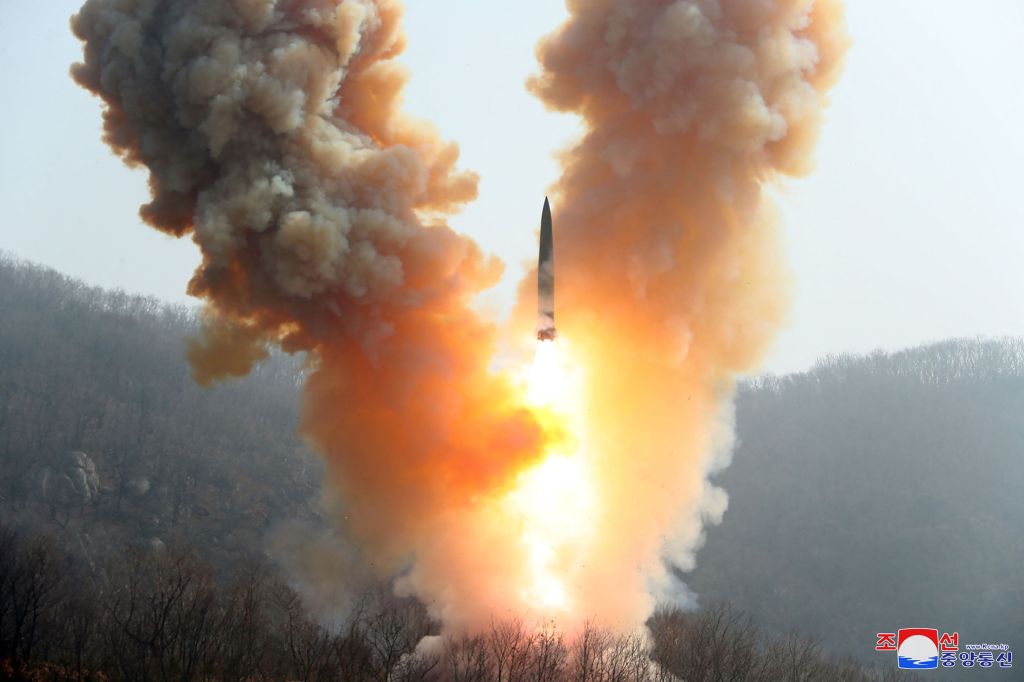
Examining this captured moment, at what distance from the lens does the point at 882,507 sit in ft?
283

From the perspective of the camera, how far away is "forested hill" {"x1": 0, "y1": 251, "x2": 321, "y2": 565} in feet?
236

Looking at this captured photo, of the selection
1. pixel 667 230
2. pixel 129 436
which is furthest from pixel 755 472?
pixel 667 230

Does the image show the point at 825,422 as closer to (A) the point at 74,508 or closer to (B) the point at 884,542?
(B) the point at 884,542

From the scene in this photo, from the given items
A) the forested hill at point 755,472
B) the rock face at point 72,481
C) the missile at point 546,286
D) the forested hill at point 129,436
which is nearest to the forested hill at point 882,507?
the forested hill at point 755,472

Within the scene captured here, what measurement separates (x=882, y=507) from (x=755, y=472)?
14.1m

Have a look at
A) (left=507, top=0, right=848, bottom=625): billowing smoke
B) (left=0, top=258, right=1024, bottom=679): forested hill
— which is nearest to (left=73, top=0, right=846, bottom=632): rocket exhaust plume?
(left=507, top=0, right=848, bottom=625): billowing smoke

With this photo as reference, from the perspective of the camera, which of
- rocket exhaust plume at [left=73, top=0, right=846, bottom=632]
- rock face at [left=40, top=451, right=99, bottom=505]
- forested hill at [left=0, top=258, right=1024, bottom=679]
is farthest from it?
forested hill at [left=0, top=258, right=1024, bottom=679]

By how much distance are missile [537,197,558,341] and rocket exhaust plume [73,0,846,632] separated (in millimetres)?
92

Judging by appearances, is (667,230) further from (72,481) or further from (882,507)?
(882,507)

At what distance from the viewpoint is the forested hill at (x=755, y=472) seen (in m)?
73.6

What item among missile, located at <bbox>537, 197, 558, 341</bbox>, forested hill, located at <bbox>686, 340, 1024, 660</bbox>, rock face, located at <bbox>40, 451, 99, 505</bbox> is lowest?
missile, located at <bbox>537, 197, 558, 341</bbox>

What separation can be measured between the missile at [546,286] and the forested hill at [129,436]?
151 ft

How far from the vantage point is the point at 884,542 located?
270 feet

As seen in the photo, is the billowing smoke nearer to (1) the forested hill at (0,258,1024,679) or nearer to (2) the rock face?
(1) the forested hill at (0,258,1024,679)
